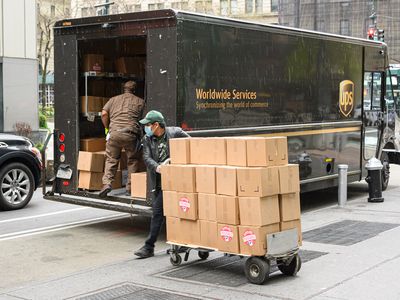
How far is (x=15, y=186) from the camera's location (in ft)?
37.6

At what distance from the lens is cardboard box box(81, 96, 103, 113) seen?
9.95 meters

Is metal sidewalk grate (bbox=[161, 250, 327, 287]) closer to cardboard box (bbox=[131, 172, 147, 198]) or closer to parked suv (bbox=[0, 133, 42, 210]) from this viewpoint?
cardboard box (bbox=[131, 172, 147, 198])

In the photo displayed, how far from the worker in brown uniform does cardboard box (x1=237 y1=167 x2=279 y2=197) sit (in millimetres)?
3327

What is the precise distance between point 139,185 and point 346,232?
3125mm

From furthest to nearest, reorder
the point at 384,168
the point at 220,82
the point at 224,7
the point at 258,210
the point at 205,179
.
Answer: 1. the point at 224,7
2. the point at 384,168
3. the point at 220,82
4. the point at 205,179
5. the point at 258,210

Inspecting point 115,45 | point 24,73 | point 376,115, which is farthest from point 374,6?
point 115,45

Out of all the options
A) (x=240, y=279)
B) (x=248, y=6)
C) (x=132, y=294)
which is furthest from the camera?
(x=248, y=6)

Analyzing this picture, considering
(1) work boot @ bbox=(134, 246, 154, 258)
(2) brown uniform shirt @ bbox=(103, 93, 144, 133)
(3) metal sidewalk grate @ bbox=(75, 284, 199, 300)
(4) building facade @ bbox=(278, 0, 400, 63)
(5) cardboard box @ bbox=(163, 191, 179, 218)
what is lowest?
(3) metal sidewalk grate @ bbox=(75, 284, 199, 300)

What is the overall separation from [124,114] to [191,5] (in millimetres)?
57318

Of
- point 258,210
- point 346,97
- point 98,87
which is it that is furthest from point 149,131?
point 346,97

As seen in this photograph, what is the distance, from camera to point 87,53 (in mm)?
10094

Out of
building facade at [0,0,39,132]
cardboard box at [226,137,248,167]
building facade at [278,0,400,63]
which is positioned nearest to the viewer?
cardboard box at [226,137,248,167]

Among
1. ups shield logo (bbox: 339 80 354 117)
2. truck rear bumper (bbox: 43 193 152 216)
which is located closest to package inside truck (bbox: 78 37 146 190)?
truck rear bumper (bbox: 43 193 152 216)

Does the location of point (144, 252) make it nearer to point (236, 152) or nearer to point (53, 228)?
point (236, 152)
